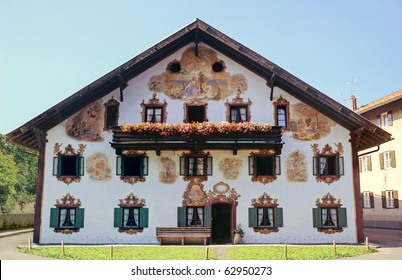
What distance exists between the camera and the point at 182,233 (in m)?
19.2

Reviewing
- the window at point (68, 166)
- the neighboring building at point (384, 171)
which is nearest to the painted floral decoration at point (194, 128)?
the window at point (68, 166)

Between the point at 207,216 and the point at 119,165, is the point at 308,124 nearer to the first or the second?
the point at 207,216

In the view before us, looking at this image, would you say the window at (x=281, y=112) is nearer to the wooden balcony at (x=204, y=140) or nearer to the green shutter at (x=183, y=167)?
the wooden balcony at (x=204, y=140)

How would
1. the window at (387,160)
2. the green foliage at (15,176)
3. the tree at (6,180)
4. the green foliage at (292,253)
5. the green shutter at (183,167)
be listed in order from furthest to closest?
1. the green foliage at (15,176)
2. the tree at (6,180)
3. the window at (387,160)
4. the green shutter at (183,167)
5. the green foliage at (292,253)

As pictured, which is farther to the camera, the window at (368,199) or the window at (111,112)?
the window at (368,199)

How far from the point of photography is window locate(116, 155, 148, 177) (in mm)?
20047

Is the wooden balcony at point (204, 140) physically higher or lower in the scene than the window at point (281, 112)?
lower

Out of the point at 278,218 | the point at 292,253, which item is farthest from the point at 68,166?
the point at 292,253

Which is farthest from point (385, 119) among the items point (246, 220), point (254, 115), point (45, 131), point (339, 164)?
point (45, 131)

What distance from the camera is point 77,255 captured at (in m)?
15.4

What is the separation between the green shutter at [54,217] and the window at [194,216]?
5507 mm

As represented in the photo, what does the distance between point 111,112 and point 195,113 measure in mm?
3992

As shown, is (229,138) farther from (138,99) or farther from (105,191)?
(105,191)

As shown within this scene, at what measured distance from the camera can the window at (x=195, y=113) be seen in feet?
67.6
